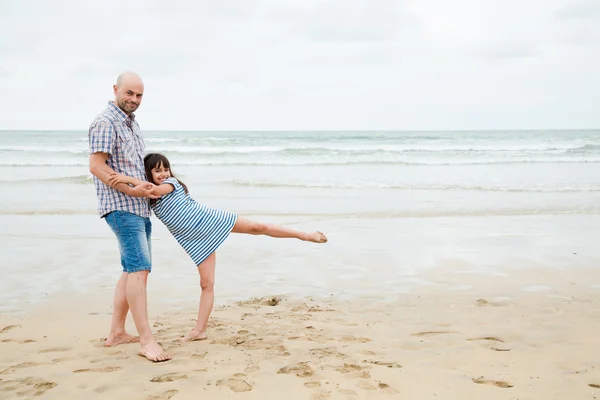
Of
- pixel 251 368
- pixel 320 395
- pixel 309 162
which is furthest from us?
pixel 309 162

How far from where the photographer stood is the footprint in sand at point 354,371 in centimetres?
352

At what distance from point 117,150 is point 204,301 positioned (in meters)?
1.30

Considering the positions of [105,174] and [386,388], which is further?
[105,174]

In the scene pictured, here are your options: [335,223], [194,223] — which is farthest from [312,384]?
[335,223]

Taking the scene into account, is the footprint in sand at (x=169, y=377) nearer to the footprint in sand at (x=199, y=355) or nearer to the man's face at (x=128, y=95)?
the footprint in sand at (x=199, y=355)

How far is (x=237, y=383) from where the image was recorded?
345 centimetres

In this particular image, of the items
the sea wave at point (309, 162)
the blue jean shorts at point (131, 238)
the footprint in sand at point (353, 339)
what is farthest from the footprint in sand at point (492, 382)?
the sea wave at point (309, 162)

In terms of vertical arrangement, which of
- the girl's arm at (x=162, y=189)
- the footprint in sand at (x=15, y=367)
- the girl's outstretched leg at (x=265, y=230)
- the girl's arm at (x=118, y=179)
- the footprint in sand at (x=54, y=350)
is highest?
the girl's arm at (x=118, y=179)

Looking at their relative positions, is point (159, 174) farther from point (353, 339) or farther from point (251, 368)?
point (353, 339)

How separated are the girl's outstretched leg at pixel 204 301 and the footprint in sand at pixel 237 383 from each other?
2.81ft

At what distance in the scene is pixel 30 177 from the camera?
62.0 feet

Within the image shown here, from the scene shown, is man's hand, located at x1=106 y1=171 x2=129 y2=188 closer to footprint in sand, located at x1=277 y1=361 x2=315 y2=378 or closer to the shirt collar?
the shirt collar

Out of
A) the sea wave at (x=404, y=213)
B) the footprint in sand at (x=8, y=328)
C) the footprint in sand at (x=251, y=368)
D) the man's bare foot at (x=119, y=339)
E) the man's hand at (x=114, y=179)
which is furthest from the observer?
the sea wave at (x=404, y=213)

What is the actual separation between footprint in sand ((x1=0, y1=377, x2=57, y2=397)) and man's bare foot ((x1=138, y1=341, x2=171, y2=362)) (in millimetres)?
618
